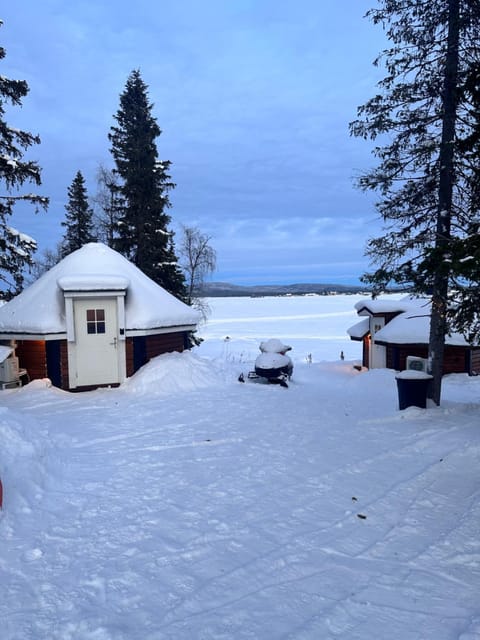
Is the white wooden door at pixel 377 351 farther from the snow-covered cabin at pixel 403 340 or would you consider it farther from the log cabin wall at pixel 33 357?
the log cabin wall at pixel 33 357

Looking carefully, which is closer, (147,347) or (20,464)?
(20,464)

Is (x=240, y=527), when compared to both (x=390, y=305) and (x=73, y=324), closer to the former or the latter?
(x=73, y=324)

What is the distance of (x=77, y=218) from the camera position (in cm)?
2223

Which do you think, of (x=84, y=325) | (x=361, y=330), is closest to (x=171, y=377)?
(x=84, y=325)

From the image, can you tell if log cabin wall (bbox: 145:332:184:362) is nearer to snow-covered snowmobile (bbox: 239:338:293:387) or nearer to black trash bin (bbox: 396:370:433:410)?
snow-covered snowmobile (bbox: 239:338:293:387)

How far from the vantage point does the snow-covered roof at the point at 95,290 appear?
1104 cm

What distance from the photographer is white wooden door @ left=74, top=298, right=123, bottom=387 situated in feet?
36.8

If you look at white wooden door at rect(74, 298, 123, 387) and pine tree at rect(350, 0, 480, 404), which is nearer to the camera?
pine tree at rect(350, 0, 480, 404)

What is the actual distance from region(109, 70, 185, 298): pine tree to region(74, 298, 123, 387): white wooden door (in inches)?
321

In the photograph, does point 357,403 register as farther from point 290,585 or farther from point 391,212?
point 290,585

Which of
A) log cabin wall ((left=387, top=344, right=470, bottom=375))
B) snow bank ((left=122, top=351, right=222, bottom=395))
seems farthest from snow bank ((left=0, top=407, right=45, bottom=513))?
log cabin wall ((left=387, top=344, right=470, bottom=375))

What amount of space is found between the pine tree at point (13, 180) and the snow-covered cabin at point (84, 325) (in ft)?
3.20

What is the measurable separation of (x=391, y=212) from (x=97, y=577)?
28.7 feet

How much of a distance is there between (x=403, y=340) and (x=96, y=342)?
12102 mm
